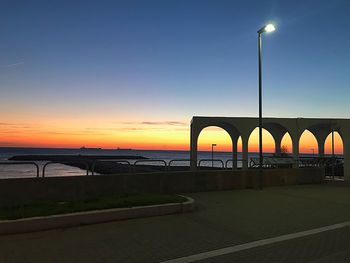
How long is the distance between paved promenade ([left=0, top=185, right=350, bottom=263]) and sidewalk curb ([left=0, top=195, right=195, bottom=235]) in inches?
7.0

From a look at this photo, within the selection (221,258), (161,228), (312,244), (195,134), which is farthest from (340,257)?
(195,134)

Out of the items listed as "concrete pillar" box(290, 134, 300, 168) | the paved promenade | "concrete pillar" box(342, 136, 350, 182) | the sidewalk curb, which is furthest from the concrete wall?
"concrete pillar" box(342, 136, 350, 182)

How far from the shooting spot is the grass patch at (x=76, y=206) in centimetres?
795

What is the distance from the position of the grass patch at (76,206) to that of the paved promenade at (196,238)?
60cm

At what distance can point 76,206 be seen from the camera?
879cm

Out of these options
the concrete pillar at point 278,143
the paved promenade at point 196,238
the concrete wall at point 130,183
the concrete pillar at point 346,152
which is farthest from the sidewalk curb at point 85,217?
the concrete pillar at point 278,143

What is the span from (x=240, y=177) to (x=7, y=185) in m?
8.90

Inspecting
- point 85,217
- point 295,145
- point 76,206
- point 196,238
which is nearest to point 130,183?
point 76,206

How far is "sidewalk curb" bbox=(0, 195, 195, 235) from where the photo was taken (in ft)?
24.1

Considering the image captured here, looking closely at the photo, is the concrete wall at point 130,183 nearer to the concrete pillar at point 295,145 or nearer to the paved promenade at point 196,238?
the paved promenade at point 196,238

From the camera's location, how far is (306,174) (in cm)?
1852

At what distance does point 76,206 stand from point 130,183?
12.7 ft

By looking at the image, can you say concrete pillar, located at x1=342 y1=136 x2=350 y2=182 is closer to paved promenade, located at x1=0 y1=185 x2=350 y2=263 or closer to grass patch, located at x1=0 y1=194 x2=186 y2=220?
paved promenade, located at x1=0 y1=185 x2=350 y2=263

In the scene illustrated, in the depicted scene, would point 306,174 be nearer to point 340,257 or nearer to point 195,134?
point 195,134
